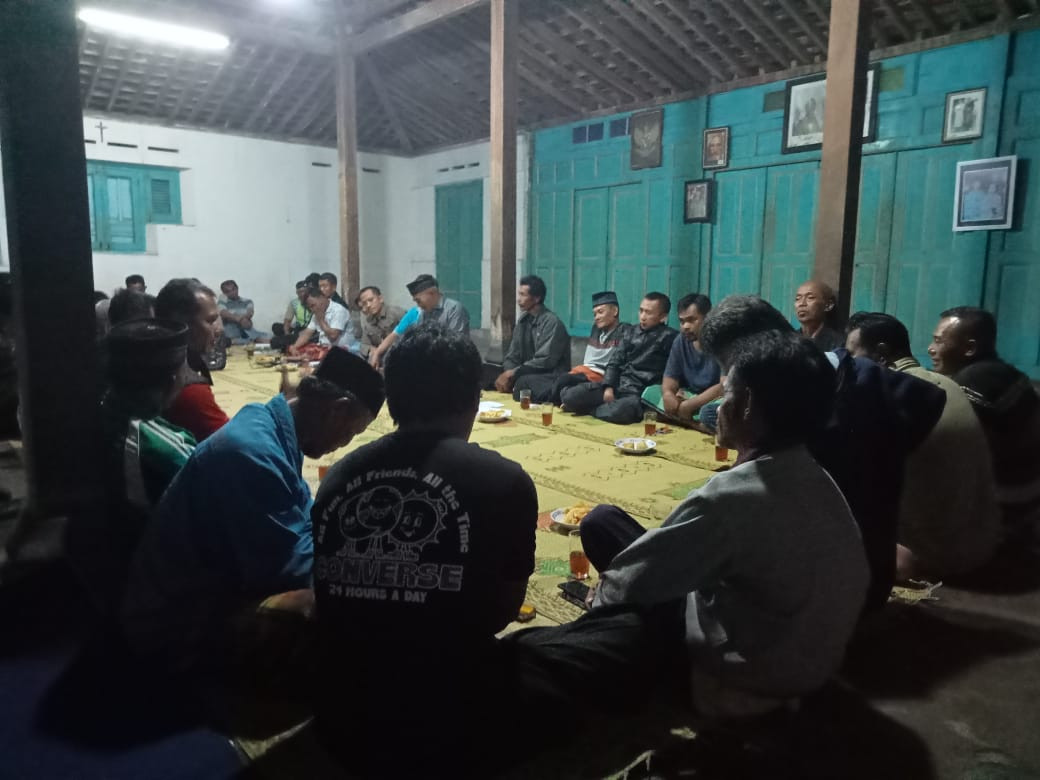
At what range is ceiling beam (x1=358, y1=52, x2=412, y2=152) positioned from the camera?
10.3 metres

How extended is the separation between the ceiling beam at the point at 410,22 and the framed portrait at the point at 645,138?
2.50m

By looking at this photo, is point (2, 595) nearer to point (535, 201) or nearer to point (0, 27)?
point (0, 27)

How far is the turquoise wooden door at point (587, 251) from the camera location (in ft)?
31.8

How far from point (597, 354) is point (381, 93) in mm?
6979

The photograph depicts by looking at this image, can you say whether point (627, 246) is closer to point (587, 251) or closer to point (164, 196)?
point (587, 251)

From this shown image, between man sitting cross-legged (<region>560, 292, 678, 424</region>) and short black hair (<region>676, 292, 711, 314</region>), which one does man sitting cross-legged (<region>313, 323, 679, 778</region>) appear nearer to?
short black hair (<region>676, 292, 711, 314</region>)

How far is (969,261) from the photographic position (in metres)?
6.50

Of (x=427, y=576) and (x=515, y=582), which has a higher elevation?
(x=427, y=576)

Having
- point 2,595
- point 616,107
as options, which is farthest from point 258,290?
point 2,595

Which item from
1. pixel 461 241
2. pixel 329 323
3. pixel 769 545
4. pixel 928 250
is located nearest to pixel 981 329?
pixel 769 545

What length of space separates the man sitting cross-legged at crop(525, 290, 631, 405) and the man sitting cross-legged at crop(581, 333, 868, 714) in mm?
4364

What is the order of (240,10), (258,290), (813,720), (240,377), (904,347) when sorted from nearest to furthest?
1. (813,720)
2. (904,347)
3. (240,377)
4. (240,10)
5. (258,290)

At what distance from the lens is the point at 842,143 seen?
4887 mm

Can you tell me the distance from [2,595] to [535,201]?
29.4 ft
